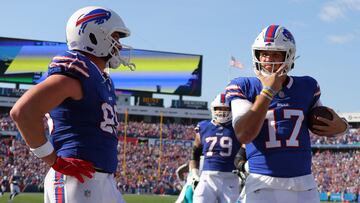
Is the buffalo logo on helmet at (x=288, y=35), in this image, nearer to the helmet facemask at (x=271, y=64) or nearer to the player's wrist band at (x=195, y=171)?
the helmet facemask at (x=271, y=64)

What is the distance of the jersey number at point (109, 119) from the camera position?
3.71m

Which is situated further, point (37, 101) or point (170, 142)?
point (170, 142)

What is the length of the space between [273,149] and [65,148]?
1628mm

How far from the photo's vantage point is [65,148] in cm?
366

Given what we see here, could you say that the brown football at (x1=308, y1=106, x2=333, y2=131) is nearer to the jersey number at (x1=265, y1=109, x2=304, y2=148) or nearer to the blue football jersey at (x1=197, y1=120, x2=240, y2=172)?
the jersey number at (x1=265, y1=109, x2=304, y2=148)

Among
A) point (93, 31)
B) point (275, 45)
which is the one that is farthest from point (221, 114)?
point (93, 31)

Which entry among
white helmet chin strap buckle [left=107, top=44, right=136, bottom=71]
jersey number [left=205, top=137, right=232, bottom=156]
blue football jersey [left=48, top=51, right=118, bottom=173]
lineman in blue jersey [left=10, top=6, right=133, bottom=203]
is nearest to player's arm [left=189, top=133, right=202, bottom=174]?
jersey number [left=205, top=137, right=232, bottom=156]

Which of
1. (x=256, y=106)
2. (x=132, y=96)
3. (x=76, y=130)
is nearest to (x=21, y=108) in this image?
(x=76, y=130)

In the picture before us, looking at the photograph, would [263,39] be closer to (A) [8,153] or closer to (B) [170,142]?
(A) [8,153]

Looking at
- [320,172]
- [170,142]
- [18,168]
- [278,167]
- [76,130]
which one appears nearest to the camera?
[76,130]

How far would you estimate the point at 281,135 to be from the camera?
14.3 ft

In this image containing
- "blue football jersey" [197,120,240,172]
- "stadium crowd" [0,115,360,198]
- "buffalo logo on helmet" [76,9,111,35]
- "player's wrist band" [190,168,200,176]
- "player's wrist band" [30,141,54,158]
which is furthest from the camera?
"stadium crowd" [0,115,360,198]

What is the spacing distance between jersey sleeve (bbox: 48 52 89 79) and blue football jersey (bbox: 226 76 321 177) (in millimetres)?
A: 1320

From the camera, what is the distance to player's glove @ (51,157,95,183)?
3.49 m
